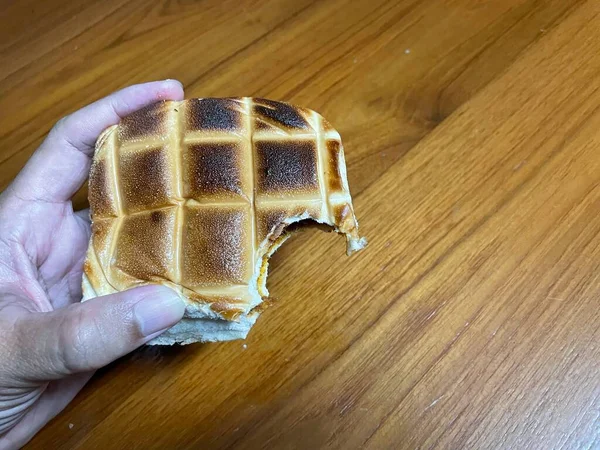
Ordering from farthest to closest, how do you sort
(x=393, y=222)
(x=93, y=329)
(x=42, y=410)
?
1. (x=393, y=222)
2. (x=42, y=410)
3. (x=93, y=329)

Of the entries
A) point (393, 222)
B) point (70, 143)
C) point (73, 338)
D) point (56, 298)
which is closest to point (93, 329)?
point (73, 338)

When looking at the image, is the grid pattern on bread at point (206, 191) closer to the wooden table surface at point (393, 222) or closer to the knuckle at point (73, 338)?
the knuckle at point (73, 338)

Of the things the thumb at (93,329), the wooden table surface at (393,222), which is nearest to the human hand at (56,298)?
the thumb at (93,329)

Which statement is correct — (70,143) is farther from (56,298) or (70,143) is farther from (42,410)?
(42,410)

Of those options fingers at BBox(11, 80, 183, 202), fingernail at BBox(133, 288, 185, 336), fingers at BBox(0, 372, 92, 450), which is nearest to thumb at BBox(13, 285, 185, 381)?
fingernail at BBox(133, 288, 185, 336)

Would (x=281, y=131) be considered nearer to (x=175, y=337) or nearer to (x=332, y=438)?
(x=175, y=337)
